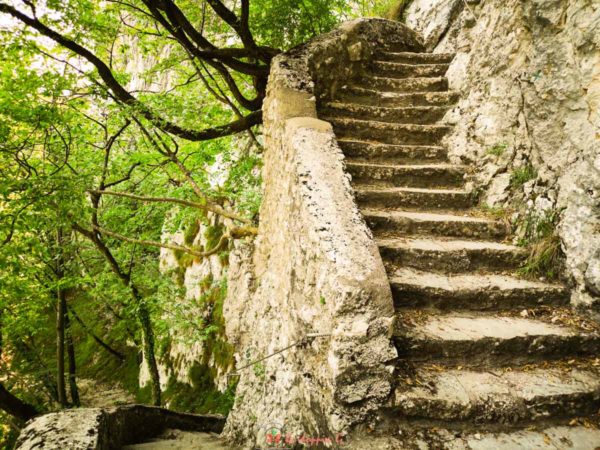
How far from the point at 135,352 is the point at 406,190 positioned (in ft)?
35.9

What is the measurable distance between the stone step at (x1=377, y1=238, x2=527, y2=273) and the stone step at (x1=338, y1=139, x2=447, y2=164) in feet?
4.27

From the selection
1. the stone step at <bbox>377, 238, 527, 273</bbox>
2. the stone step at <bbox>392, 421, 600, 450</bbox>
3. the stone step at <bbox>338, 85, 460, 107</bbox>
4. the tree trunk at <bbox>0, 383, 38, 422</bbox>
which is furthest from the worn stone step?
the tree trunk at <bbox>0, 383, 38, 422</bbox>

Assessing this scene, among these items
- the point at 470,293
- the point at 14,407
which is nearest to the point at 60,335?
the point at 14,407

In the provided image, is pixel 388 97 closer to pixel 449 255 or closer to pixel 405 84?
pixel 405 84

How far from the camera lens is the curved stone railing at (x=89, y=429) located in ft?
6.93

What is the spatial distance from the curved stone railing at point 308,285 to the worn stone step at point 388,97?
0.75 feet

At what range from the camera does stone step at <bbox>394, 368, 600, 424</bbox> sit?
1845mm

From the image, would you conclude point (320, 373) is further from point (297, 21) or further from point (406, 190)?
point (297, 21)

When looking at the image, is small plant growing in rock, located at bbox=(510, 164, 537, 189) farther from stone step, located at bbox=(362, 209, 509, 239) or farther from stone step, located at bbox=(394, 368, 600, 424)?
stone step, located at bbox=(394, 368, 600, 424)

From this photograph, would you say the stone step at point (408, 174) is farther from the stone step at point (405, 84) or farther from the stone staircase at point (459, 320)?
the stone step at point (405, 84)

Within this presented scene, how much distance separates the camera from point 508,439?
1.81 meters

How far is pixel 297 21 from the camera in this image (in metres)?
5.75

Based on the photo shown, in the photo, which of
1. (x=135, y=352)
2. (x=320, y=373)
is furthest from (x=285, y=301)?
(x=135, y=352)

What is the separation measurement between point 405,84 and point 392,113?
862 mm
